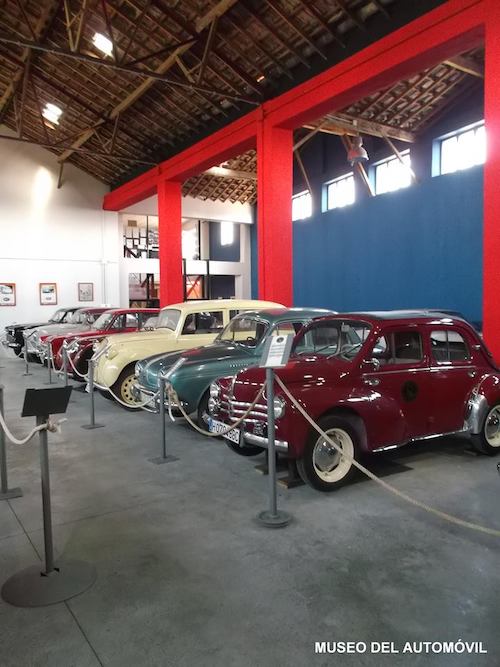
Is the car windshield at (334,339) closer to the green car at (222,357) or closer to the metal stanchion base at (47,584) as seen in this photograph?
the green car at (222,357)

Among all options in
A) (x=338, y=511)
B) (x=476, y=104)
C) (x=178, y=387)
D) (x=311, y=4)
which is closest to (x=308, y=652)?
(x=338, y=511)

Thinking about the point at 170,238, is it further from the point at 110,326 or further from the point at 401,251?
the point at 401,251

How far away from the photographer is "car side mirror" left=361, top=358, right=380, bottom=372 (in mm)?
4820

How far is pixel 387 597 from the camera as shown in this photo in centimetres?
293

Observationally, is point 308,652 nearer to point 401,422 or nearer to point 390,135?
point 401,422

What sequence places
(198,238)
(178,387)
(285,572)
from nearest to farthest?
(285,572), (178,387), (198,238)

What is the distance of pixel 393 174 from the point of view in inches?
692

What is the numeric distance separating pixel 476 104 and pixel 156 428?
1338 cm

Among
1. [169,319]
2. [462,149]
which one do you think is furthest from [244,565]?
[462,149]

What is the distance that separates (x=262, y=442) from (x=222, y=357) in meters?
2.31

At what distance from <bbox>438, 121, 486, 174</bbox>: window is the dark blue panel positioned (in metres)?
0.67

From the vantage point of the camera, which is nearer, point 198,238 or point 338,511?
point 338,511

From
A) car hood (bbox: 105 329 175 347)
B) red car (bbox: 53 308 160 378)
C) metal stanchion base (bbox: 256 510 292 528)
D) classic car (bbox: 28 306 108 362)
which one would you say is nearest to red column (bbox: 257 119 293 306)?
red car (bbox: 53 308 160 378)

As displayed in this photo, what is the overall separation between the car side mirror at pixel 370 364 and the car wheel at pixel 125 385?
15.5ft
